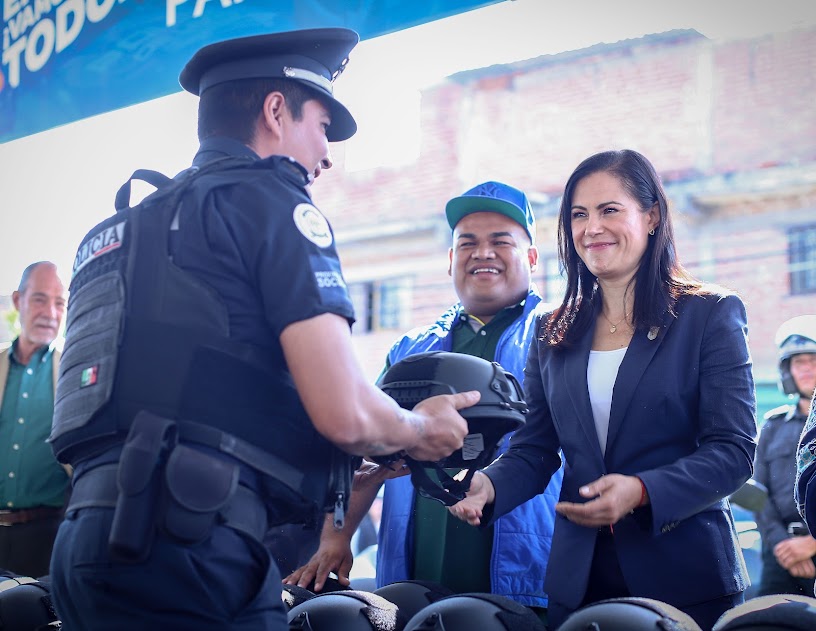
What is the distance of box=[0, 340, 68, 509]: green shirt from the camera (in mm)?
5199

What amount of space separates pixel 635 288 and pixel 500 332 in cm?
101

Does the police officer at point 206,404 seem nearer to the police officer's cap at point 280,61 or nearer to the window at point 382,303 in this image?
the police officer's cap at point 280,61

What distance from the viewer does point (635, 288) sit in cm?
291

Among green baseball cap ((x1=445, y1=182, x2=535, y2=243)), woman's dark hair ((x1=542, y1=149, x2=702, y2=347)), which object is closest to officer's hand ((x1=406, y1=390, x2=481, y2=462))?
woman's dark hair ((x1=542, y1=149, x2=702, y2=347))

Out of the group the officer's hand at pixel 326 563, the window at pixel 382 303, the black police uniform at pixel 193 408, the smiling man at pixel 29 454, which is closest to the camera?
the black police uniform at pixel 193 408

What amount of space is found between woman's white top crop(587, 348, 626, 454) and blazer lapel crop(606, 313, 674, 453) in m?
0.03

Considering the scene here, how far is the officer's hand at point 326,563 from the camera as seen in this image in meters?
3.59

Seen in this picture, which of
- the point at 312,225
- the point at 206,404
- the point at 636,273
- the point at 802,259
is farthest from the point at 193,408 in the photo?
the point at 802,259

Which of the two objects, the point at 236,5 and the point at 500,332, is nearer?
the point at 500,332

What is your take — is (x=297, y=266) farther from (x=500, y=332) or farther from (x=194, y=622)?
(x=500, y=332)

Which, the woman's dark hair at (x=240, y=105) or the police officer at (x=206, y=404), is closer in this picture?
the police officer at (x=206, y=404)

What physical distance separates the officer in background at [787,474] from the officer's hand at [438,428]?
3.91 m

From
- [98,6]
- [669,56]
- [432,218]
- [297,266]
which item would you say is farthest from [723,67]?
[297,266]

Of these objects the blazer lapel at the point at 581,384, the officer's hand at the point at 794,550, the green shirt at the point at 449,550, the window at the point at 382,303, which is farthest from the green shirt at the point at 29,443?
the window at the point at 382,303
